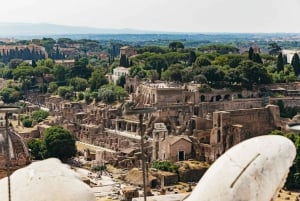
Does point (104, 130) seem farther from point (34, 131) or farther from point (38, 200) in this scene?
point (38, 200)

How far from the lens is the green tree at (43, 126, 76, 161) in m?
41.7

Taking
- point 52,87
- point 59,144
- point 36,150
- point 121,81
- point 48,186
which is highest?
point 48,186

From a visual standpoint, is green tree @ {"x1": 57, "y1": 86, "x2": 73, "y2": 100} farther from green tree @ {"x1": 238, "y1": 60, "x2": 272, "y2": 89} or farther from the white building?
green tree @ {"x1": 238, "y1": 60, "x2": 272, "y2": 89}

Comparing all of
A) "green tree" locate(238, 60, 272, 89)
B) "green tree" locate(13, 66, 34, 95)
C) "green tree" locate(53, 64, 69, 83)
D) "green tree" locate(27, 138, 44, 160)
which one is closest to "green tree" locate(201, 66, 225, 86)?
"green tree" locate(238, 60, 272, 89)

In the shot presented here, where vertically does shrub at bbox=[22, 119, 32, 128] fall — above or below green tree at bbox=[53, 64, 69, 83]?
below

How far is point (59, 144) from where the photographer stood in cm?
4184

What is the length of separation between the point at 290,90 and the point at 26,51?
89.0 metres

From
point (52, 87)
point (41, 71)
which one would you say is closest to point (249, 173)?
point (52, 87)

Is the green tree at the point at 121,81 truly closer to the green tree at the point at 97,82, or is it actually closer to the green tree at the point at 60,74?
the green tree at the point at 97,82

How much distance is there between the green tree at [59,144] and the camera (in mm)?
41656

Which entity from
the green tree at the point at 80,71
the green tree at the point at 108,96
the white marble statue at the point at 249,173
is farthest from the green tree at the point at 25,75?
the white marble statue at the point at 249,173

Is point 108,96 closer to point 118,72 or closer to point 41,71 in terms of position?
point 118,72

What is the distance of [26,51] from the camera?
135750 millimetres

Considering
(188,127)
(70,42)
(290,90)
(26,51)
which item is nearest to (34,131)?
(188,127)
